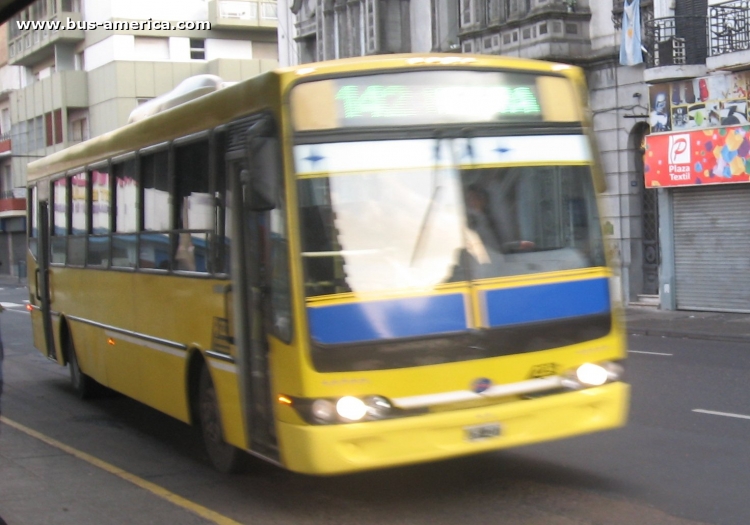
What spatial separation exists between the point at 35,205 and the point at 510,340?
9028mm

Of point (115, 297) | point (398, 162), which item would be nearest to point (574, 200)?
point (398, 162)

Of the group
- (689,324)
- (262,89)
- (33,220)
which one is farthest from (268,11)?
(262,89)

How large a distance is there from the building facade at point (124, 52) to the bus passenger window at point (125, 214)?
40558mm

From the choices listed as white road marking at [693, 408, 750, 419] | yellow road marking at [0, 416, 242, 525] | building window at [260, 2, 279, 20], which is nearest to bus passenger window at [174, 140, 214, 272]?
yellow road marking at [0, 416, 242, 525]

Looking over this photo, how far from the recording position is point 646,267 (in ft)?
79.7

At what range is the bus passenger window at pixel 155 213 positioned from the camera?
8.75 m

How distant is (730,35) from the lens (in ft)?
68.2

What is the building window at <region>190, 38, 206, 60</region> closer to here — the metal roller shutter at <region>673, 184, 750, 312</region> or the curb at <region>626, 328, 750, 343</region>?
the metal roller shutter at <region>673, 184, 750, 312</region>

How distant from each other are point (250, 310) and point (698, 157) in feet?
54.6

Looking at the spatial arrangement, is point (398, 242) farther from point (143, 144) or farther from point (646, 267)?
point (646, 267)

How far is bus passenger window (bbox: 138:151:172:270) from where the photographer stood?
8.75 m

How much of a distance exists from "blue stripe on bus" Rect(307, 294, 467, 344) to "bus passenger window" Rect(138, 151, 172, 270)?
2761 millimetres

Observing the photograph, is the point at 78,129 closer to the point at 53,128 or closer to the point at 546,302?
the point at 53,128

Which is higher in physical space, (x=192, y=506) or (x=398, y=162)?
(x=398, y=162)
